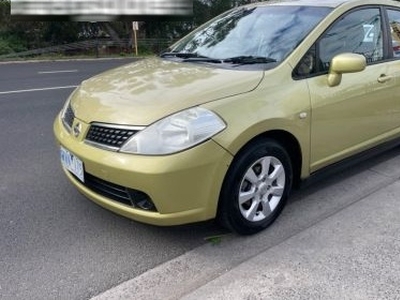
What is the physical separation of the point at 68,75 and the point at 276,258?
10.8 metres

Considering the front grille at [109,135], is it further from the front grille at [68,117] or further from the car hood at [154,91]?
the front grille at [68,117]

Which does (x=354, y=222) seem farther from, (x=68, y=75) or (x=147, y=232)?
(x=68, y=75)

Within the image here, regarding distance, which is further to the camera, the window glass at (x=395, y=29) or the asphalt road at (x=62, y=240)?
the window glass at (x=395, y=29)

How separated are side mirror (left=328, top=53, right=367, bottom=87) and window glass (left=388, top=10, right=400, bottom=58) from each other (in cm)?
101

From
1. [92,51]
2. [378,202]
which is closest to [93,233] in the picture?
[378,202]

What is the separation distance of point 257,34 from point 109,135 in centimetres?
156

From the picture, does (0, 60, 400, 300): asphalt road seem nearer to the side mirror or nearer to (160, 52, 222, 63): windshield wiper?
the side mirror

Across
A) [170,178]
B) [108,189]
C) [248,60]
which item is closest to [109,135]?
[108,189]

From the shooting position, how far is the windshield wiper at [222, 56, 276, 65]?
10.9ft

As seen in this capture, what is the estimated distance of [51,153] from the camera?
4.87 m

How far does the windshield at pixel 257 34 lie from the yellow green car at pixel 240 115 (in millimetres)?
13

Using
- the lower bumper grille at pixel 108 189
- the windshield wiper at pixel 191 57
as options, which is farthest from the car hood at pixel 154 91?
the lower bumper grille at pixel 108 189

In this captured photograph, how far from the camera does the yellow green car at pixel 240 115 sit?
2.70m

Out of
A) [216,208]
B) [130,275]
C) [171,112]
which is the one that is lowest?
[130,275]
